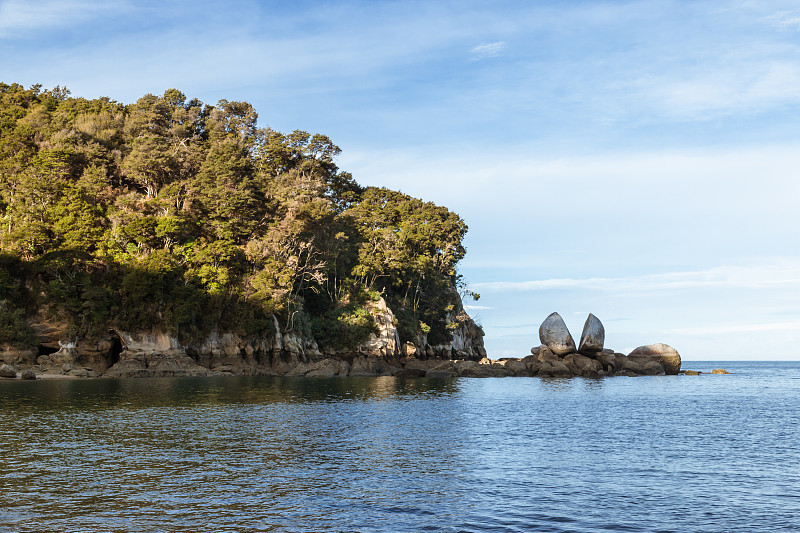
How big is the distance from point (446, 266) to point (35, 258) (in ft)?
167

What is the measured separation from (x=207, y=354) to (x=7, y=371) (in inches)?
701

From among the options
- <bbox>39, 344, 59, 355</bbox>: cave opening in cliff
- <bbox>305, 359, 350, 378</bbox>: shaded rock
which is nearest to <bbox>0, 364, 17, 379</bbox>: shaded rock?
<bbox>39, 344, 59, 355</bbox>: cave opening in cliff

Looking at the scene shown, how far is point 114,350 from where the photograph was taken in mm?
61344

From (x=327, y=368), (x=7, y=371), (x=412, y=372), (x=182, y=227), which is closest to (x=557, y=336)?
(x=412, y=372)

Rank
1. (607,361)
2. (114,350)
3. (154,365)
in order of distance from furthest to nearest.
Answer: (607,361) → (114,350) → (154,365)

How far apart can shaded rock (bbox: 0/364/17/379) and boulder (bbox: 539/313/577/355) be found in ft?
180

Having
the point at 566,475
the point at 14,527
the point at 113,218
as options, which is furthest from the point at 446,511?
the point at 113,218

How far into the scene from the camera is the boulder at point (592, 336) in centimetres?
7625

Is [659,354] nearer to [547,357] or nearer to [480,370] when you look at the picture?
[547,357]

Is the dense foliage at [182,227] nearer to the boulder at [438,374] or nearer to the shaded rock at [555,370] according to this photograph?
the boulder at [438,374]

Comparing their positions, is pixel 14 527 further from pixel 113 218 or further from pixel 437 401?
pixel 113 218

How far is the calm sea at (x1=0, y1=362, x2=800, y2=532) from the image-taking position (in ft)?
45.2

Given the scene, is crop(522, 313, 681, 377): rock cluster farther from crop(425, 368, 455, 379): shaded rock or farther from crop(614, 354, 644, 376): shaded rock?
crop(425, 368, 455, 379): shaded rock

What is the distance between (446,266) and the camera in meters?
90.1
